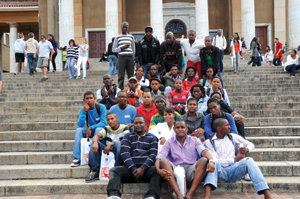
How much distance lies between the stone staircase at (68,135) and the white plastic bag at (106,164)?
14 cm

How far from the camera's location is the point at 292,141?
6.56m

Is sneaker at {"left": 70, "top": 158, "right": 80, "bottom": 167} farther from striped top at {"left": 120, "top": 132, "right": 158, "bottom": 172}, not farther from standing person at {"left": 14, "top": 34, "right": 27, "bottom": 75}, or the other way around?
standing person at {"left": 14, "top": 34, "right": 27, "bottom": 75}

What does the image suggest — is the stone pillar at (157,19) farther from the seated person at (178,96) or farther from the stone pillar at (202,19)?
the seated person at (178,96)

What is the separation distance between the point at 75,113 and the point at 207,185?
4795 mm

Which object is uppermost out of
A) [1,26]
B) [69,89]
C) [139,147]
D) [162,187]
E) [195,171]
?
[1,26]

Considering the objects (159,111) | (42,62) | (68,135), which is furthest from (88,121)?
(42,62)

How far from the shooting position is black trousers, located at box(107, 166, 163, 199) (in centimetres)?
478

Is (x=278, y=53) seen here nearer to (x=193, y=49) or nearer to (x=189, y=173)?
(x=193, y=49)

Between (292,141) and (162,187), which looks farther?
(292,141)

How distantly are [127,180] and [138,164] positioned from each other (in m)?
0.33

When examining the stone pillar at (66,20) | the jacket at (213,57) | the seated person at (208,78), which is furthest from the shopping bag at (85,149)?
the stone pillar at (66,20)

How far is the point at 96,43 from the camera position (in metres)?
24.8

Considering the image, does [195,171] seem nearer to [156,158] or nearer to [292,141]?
[156,158]

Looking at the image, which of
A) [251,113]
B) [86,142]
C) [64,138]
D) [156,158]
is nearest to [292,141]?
[251,113]
